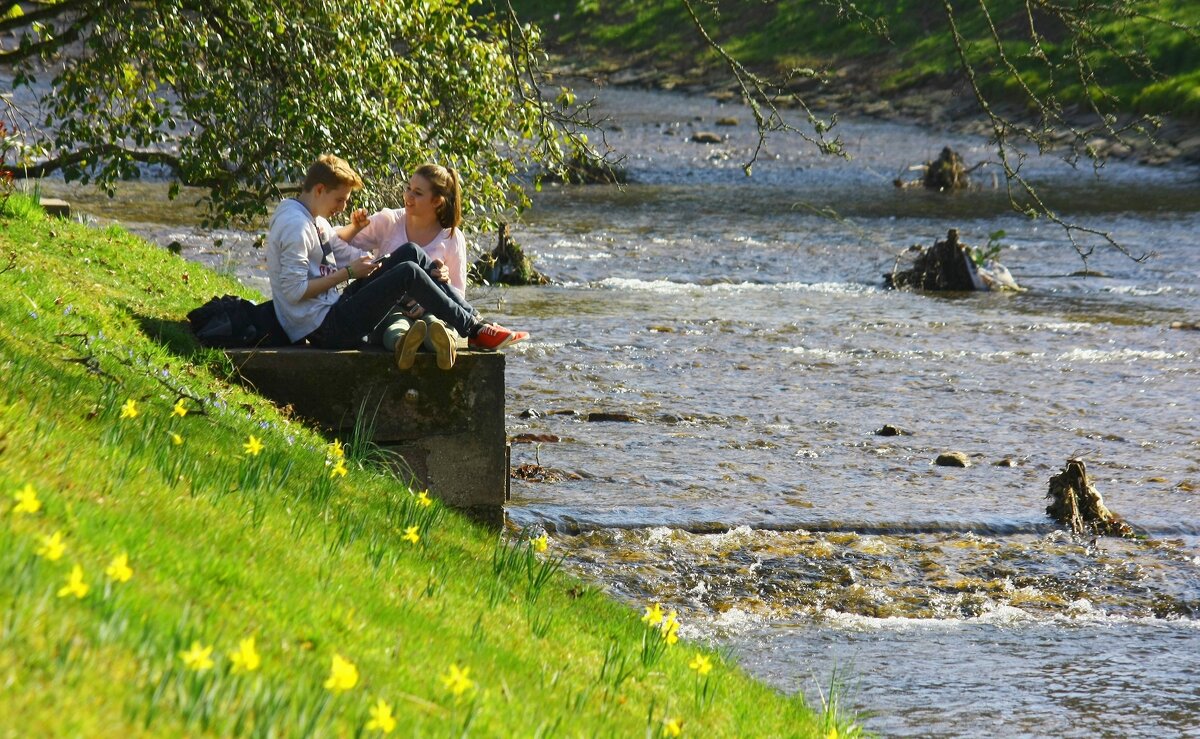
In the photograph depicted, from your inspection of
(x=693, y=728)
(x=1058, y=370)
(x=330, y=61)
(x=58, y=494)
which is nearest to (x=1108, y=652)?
(x=693, y=728)

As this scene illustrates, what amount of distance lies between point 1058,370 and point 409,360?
9444 millimetres

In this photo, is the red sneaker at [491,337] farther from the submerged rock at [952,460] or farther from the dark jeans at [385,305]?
the submerged rock at [952,460]

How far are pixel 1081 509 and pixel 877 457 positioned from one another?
6.91 ft

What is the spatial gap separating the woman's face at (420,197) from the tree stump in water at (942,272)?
13541 mm

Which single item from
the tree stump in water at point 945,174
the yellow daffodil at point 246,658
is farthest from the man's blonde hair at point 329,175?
the tree stump in water at point 945,174

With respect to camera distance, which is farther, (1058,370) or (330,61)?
(1058,370)

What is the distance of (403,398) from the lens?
27.2 feet

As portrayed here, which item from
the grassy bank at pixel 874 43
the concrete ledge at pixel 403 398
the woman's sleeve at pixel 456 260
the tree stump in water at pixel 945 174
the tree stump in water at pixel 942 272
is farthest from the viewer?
the grassy bank at pixel 874 43

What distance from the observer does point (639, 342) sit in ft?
53.5

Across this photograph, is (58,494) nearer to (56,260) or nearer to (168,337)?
(168,337)

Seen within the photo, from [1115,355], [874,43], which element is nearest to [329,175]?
[1115,355]

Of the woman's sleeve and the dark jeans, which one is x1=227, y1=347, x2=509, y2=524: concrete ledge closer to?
the dark jeans

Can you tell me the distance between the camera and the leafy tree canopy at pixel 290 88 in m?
10.9

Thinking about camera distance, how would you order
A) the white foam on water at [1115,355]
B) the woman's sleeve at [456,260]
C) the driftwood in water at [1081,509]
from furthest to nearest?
1. the white foam on water at [1115,355]
2. the driftwood in water at [1081,509]
3. the woman's sleeve at [456,260]
